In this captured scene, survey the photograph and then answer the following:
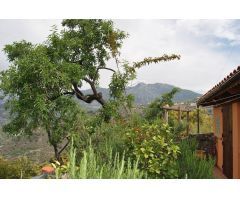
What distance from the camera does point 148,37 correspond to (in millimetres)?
18016

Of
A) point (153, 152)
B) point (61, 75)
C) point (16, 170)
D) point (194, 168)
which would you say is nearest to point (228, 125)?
point (194, 168)

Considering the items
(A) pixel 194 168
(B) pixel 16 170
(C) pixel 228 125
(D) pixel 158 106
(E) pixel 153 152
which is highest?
(D) pixel 158 106

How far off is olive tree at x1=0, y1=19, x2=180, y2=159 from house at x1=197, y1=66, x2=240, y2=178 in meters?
4.06

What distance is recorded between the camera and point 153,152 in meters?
7.32

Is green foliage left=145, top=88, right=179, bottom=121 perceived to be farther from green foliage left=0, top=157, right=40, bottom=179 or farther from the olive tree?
green foliage left=0, top=157, right=40, bottom=179

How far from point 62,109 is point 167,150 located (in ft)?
24.4

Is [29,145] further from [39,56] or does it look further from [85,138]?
[85,138]

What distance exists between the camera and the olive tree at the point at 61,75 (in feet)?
43.9

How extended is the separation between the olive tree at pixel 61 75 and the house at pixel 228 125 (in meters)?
4.06

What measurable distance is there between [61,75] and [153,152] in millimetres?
6731

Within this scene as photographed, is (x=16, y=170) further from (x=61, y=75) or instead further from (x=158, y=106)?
(x=158, y=106)

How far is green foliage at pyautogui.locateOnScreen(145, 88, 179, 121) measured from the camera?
17109 mm

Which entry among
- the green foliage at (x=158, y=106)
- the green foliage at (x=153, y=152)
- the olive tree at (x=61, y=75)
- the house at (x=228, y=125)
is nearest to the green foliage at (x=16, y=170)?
the olive tree at (x=61, y=75)
